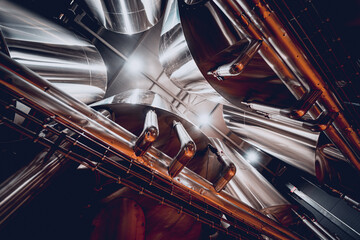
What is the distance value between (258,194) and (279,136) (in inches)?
39.6

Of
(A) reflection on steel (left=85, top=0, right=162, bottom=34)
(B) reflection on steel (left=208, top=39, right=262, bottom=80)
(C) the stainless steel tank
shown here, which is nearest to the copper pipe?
(B) reflection on steel (left=208, top=39, right=262, bottom=80)

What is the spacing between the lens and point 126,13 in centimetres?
236

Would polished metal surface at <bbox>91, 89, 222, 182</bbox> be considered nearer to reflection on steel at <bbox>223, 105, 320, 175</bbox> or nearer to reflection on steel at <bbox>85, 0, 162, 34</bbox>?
reflection on steel at <bbox>223, 105, 320, 175</bbox>

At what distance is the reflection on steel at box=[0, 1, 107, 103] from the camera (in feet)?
5.24

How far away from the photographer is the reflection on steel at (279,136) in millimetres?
2270

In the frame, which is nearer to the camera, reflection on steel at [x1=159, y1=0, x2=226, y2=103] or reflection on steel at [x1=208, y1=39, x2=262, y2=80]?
reflection on steel at [x1=208, y1=39, x2=262, y2=80]

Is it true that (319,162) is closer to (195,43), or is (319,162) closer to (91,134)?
(195,43)

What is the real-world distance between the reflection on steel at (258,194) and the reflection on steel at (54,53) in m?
2.18

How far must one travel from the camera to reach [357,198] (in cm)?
250

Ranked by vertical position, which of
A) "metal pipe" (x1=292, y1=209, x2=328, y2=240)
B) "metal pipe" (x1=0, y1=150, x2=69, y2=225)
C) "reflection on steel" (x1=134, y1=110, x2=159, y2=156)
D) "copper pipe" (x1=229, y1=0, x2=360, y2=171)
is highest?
"copper pipe" (x1=229, y1=0, x2=360, y2=171)

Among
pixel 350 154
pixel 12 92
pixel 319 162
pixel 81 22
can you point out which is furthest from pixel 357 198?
pixel 81 22

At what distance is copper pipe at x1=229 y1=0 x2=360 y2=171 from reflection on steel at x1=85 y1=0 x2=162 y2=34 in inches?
71.2

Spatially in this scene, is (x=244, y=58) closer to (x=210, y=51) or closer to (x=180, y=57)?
(x=210, y=51)

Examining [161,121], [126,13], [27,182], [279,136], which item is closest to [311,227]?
[279,136]
